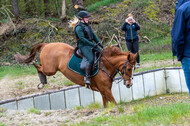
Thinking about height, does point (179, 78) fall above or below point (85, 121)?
below

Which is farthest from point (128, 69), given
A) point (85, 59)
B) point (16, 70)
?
point (16, 70)

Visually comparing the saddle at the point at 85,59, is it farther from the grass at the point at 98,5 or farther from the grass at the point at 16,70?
the grass at the point at 98,5

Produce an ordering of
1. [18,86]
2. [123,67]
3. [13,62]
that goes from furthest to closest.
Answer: [13,62]
[18,86]
[123,67]

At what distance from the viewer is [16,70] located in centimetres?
1259

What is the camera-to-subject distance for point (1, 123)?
5.45 m

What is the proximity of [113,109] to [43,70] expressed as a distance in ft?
11.3

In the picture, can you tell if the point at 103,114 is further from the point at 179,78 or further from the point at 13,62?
the point at 13,62

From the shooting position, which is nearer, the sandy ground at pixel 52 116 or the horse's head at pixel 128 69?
the sandy ground at pixel 52 116

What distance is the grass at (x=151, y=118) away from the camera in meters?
4.29

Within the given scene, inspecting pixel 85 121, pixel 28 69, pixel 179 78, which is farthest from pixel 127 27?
pixel 85 121

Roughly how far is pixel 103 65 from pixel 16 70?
6.28 m

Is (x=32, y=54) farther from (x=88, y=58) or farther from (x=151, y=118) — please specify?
(x=151, y=118)

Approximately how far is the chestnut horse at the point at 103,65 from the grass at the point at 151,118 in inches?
85.3


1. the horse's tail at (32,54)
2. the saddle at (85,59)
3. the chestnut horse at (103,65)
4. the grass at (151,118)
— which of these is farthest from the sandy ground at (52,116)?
the horse's tail at (32,54)
